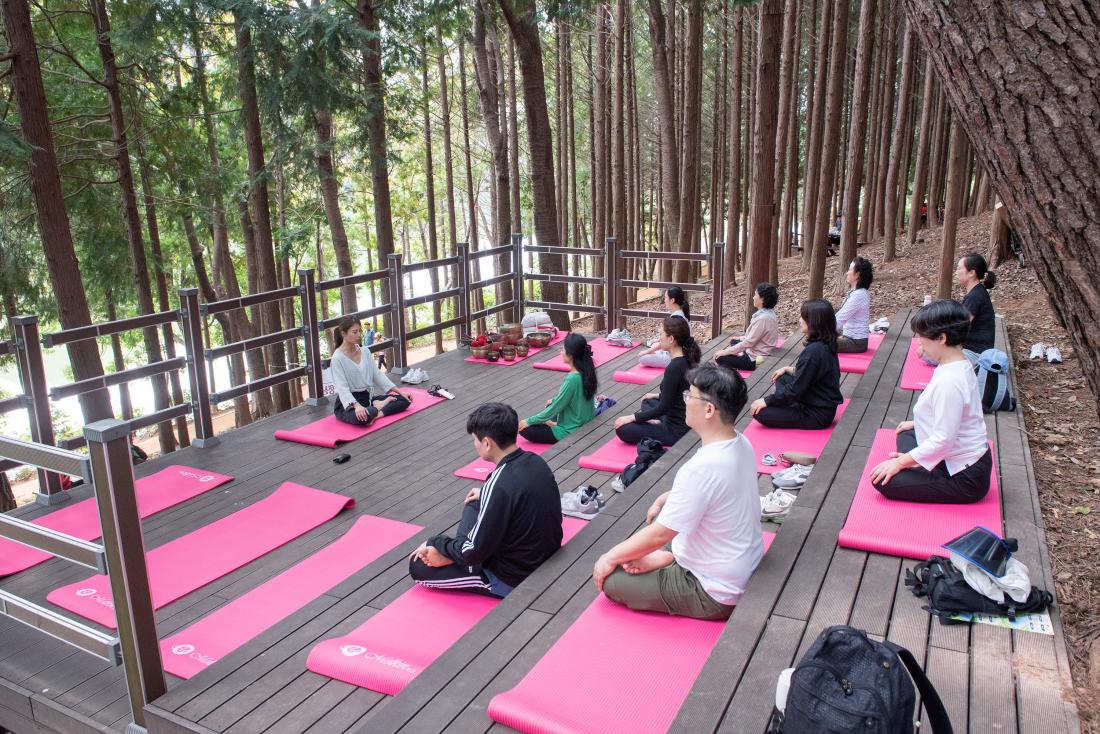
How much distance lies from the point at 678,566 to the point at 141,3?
1066 cm

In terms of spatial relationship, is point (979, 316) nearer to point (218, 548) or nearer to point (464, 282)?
point (464, 282)

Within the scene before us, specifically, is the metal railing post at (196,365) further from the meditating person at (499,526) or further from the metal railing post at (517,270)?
the metal railing post at (517,270)

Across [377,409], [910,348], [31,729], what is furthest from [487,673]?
[910,348]

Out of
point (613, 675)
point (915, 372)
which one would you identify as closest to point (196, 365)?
point (613, 675)

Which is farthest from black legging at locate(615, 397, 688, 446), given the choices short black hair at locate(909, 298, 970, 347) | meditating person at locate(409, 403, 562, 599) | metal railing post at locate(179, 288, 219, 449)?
metal railing post at locate(179, 288, 219, 449)

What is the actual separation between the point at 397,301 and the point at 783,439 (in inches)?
179

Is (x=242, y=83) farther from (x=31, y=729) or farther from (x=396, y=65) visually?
(x=31, y=729)

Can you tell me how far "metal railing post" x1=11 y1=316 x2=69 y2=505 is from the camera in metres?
5.51

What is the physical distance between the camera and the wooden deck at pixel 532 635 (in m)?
2.75

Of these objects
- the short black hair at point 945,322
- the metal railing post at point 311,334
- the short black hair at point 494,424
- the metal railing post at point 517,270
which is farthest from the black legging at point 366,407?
the short black hair at point 945,322

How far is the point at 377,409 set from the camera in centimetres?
733

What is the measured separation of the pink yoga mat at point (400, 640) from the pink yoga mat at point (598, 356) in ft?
17.2

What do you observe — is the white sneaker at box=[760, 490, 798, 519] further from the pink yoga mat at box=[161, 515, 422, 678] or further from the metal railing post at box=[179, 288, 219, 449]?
the metal railing post at box=[179, 288, 219, 449]

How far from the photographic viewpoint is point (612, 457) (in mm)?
5898
